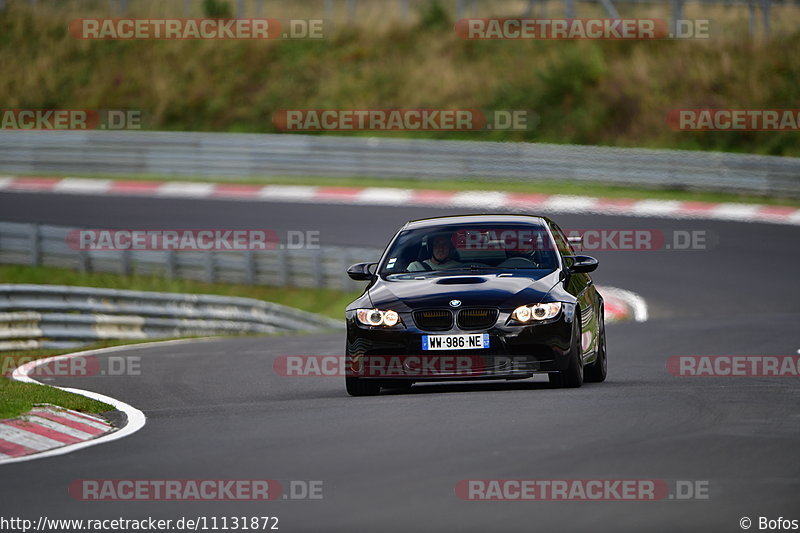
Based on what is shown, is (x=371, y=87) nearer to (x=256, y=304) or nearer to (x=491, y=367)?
(x=256, y=304)

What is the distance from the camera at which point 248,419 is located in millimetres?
11086

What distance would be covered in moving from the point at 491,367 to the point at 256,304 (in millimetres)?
11973

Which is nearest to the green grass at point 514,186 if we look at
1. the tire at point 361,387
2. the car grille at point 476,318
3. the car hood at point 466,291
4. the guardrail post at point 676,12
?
the guardrail post at point 676,12

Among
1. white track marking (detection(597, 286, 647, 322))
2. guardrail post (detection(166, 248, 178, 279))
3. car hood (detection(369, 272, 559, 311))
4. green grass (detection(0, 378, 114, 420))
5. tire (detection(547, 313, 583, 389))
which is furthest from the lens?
guardrail post (detection(166, 248, 178, 279))

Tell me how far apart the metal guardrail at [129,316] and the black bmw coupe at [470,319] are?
1055 cm

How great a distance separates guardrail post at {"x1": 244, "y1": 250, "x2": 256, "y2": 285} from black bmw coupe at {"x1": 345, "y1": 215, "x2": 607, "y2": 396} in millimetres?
14046

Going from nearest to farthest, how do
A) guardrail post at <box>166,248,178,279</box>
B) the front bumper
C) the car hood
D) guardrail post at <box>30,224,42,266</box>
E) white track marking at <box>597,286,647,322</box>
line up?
the front bumper < the car hood < white track marking at <box>597,286,647,322</box> < guardrail post at <box>166,248,178,279</box> < guardrail post at <box>30,224,42,266</box>

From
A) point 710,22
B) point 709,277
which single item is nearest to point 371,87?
point 710,22

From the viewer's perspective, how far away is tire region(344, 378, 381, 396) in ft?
40.6

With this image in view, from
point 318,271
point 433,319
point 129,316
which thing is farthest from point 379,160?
point 433,319

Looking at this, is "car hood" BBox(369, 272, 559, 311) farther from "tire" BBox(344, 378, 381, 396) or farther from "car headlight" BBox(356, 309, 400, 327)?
"tire" BBox(344, 378, 381, 396)

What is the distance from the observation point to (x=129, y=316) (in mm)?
23344

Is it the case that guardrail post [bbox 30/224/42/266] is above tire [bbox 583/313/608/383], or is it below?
above

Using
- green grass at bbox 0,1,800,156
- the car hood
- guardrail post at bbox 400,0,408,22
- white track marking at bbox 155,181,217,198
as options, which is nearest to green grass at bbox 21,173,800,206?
white track marking at bbox 155,181,217,198
